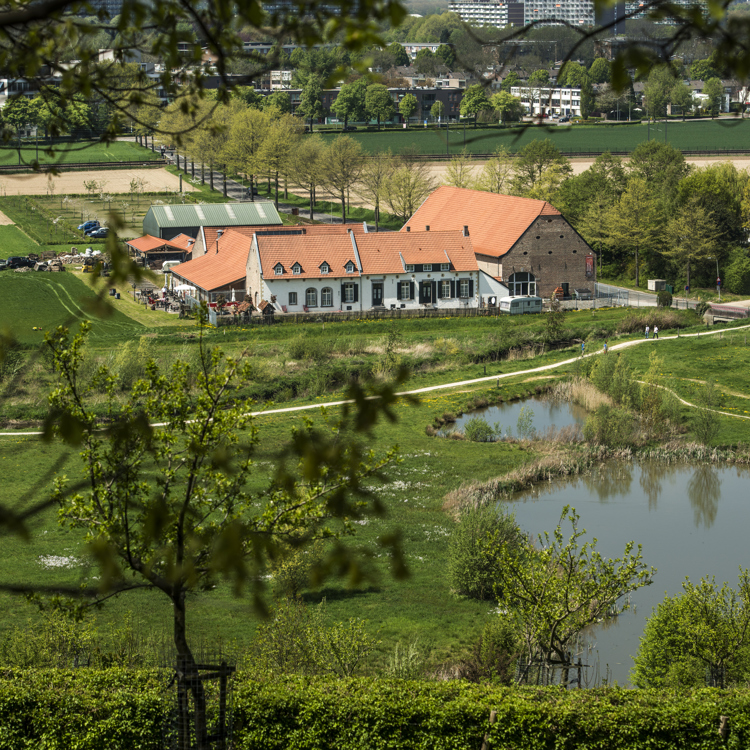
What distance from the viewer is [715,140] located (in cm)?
12094

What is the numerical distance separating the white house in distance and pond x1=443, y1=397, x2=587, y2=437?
49.9ft

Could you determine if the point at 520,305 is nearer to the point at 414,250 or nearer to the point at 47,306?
the point at 414,250

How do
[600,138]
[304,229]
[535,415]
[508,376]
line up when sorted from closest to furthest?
1. [535,415]
2. [508,376]
3. [304,229]
4. [600,138]

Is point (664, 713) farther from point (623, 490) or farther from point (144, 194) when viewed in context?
point (144, 194)

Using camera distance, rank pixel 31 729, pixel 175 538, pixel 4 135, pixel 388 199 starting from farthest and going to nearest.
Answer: pixel 388 199 < pixel 31 729 < pixel 175 538 < pixel 4 135

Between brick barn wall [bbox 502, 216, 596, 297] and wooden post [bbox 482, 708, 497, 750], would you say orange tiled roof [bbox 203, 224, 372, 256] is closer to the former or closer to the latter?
brick barn wall [bbox 502, 216, 596, 297]

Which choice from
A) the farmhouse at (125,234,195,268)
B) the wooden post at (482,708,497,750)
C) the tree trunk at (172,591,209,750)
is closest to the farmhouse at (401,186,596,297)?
the farmhouse at (125,234,195,268)

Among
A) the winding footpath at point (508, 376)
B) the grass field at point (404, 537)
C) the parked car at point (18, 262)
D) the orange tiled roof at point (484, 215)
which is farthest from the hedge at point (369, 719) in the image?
the parked car at point (18, 262)

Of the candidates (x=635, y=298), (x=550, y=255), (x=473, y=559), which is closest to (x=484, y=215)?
(x=550, y=255)

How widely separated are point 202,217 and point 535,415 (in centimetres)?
3954

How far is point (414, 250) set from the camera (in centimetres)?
5550

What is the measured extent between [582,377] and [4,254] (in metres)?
42.6

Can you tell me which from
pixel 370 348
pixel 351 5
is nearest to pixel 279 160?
pixel 370 348

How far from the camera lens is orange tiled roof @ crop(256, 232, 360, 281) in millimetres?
52938
